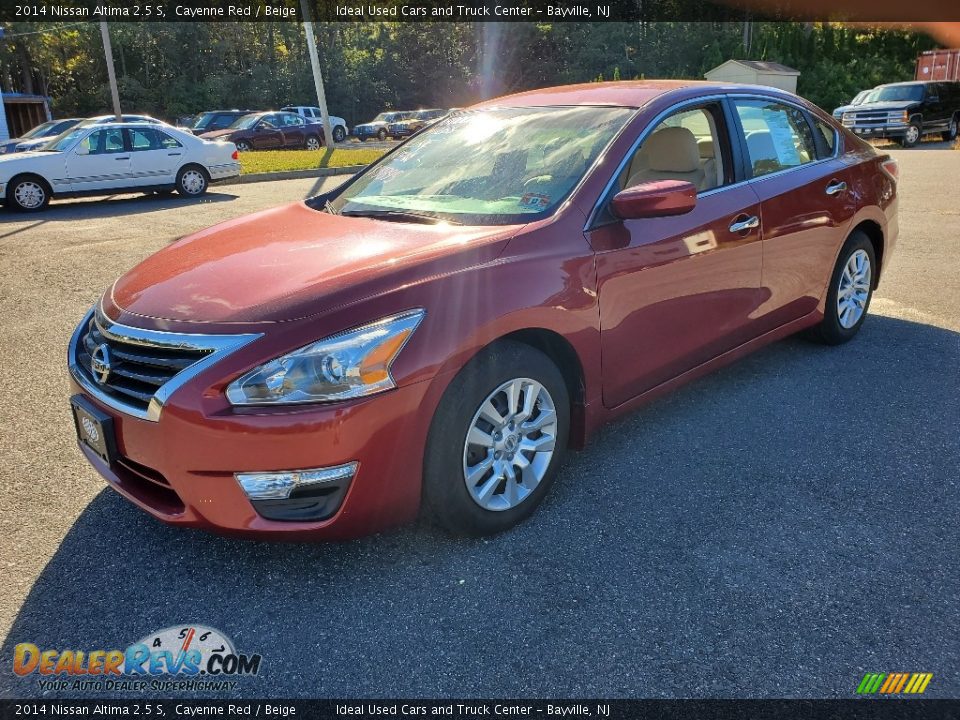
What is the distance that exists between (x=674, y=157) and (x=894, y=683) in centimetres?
253

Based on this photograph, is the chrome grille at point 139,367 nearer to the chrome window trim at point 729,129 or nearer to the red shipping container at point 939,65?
the chrome window trim at point 729,129

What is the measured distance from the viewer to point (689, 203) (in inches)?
124

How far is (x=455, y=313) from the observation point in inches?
104

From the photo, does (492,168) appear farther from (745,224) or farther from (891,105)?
(891,105)

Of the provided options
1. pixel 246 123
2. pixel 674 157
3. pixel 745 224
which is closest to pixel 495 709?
pixel 745 224

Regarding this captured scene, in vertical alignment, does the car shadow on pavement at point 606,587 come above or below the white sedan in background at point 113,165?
below

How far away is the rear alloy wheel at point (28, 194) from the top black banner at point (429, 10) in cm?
3482

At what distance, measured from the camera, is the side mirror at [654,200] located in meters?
3.10

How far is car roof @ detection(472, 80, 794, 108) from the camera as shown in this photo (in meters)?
3.71

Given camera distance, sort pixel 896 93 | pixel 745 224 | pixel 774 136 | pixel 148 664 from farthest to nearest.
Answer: pixel 896 93
pixel 774 136
pixel 745 224
pixel 148 664

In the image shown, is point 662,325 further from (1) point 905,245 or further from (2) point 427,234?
(1) point 905,245

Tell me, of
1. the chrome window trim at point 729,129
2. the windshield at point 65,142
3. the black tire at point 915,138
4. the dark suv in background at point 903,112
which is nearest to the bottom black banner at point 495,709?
the chrome window trim at point 729,129

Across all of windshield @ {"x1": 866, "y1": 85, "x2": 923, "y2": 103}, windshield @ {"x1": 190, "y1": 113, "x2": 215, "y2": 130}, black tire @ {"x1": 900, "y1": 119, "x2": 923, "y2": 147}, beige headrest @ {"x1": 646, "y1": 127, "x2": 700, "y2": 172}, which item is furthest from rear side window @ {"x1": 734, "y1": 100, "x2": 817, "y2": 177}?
windshield @ {"x1": 190, "y1": 113, "x2": 215, "y2": 130}

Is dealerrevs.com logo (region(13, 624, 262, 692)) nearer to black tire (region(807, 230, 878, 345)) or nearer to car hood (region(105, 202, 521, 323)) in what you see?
car hood (region(105, 202, 521, 323))
